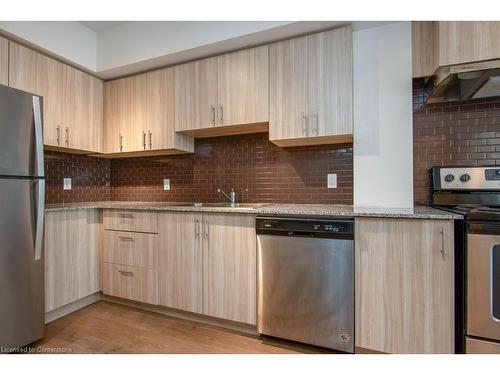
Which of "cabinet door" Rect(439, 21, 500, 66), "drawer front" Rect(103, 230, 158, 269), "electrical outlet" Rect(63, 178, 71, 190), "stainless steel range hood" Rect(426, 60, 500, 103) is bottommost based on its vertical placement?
"drawer front" Rect(103, 230, 158, 269)

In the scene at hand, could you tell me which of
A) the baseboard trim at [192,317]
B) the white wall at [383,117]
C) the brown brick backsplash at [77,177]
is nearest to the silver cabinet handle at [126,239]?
the baseboard trim at [192,317]

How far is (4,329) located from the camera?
1654mm

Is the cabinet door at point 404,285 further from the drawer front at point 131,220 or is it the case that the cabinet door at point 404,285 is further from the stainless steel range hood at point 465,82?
the drawer front at point 131,220

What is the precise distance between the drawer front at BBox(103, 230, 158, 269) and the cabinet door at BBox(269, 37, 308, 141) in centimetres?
141

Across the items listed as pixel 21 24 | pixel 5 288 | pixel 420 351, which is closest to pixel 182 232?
pixel 5 288

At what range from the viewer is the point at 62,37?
240 cm

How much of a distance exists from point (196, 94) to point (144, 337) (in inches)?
80.5

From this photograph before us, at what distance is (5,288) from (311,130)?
91.6 inches

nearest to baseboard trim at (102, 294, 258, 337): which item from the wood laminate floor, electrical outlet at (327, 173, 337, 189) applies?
the wood laminate floor

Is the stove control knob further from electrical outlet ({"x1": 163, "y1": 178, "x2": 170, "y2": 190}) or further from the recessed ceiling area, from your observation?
electrical outlet ({"x1": 163, "y1": 178, "x2": 170, "y2": 190})

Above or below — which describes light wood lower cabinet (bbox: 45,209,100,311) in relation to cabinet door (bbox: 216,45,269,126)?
below

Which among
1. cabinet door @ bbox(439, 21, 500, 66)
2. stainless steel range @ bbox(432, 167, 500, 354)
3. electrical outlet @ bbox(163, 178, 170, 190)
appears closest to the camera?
stainless steel range @ bbox(432, 167, 500, 354)

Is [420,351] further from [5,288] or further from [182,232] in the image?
[5,288]

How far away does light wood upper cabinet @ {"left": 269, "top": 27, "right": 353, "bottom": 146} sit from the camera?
1.97 metres
